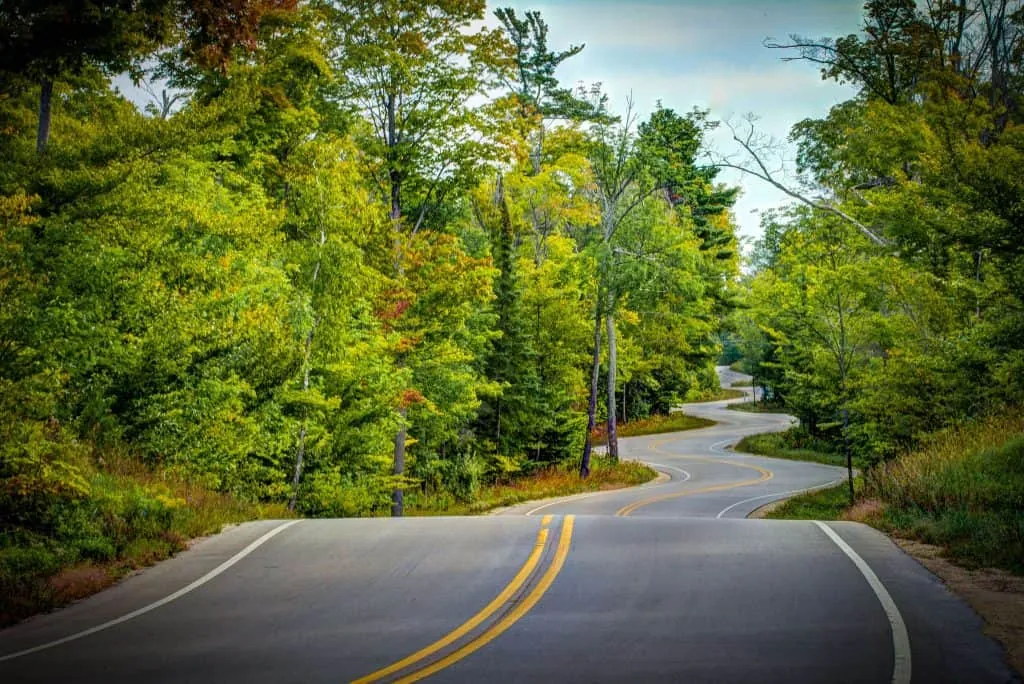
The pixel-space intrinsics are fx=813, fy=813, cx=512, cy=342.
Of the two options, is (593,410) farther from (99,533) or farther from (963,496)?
(99,533)

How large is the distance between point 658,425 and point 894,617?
51432mm

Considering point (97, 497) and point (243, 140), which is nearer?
point (97, 497)

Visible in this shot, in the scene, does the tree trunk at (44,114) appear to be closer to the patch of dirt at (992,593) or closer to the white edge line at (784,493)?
the patch of dirt at (992,593)

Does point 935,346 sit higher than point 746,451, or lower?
higher

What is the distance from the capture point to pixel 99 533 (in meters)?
11.3

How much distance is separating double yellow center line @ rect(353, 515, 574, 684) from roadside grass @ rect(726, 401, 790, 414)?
64.3 meters

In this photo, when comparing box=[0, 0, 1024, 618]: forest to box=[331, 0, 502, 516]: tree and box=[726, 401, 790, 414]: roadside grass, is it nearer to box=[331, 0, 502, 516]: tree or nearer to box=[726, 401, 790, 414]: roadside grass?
box=[331, 0, 502, 516]: tree

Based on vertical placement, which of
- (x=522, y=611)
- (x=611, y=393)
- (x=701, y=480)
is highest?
(x=611, y=393)

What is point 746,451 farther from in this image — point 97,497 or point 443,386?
point 97,497

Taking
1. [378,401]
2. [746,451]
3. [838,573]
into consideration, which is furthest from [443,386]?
[746,451]

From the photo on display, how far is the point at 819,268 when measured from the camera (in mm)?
28266

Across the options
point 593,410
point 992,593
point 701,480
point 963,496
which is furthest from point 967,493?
point 701,480

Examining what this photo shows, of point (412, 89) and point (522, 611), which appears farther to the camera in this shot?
point (412, 89)

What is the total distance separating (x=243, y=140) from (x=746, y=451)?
110 ft
